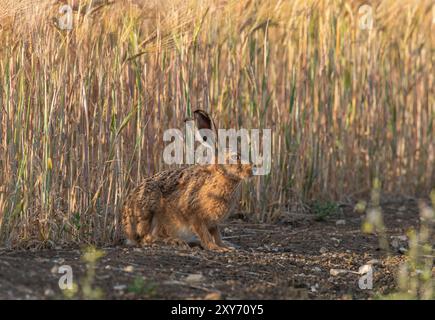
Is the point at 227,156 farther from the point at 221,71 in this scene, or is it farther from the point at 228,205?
the point at 221,71

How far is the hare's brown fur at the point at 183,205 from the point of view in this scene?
24.2ft

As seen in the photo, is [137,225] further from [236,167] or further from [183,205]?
[236,167]

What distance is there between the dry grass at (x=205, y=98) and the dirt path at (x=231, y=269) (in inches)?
23.1

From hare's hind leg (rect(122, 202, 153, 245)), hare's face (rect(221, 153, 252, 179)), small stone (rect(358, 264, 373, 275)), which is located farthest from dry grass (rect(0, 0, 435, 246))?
small stone (rect(358, 264, 373, 275))

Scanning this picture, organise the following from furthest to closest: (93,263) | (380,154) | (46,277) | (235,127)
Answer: (380,154)
(235,127)
(93,263)
(46,277)

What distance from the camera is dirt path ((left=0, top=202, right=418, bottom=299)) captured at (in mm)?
5723

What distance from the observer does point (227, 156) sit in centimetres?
731

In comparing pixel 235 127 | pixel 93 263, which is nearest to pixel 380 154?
pixel 235 127

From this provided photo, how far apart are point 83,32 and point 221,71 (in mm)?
2117

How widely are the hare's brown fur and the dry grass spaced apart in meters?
0.18

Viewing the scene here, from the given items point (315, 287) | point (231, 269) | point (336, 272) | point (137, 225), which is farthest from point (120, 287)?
point (336, 272)

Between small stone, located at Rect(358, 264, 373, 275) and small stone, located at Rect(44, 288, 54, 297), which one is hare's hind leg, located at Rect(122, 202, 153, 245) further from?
small stone, located at Rect(44, 288, 54, 297)

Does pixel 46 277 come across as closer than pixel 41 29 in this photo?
Yes

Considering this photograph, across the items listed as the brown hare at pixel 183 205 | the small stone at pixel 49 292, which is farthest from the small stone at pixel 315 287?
the small stone at pixel 49 292
